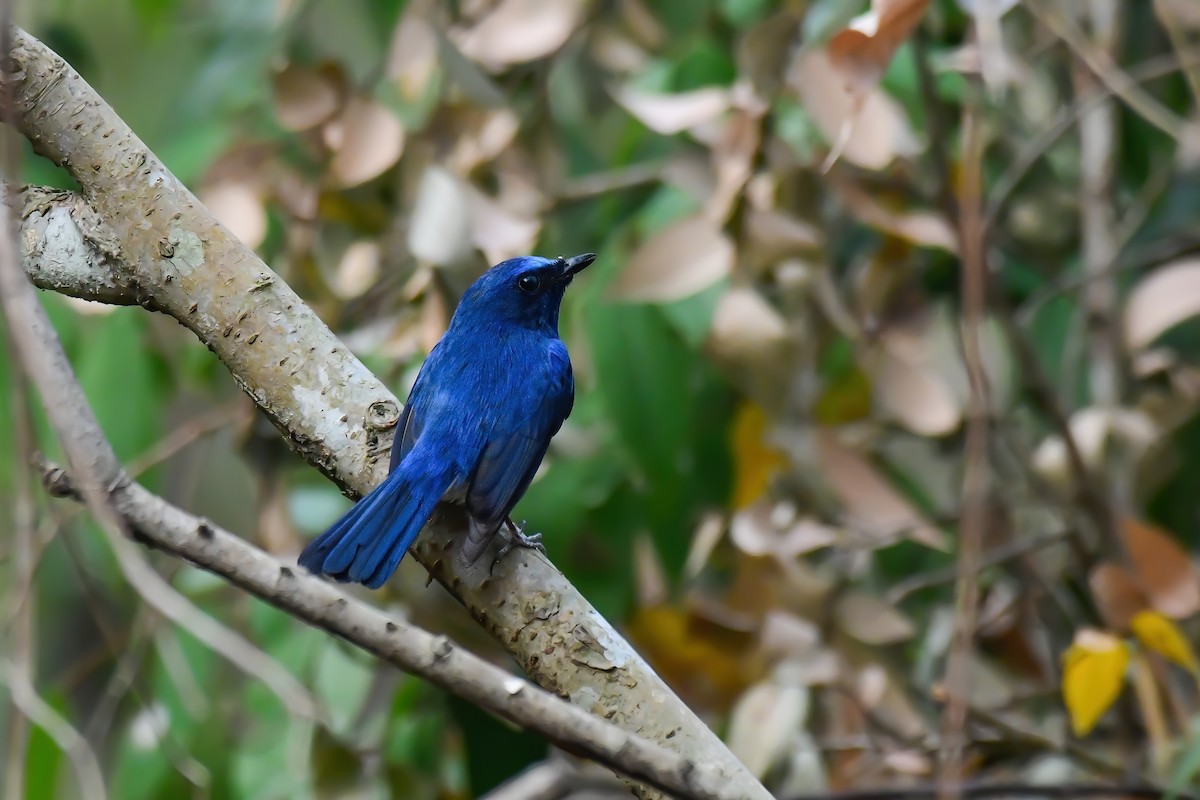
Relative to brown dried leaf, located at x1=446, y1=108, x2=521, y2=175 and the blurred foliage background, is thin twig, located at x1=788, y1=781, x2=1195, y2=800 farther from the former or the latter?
brown dried leaf, located at x1=446, y1=108, x2=521, y2=175

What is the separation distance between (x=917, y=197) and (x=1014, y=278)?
0.91m

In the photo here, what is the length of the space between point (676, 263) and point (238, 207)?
1094 mm

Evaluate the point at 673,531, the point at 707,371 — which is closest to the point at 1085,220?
the point at 707,371

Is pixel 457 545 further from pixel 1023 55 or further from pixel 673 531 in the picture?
pixel 1023 55

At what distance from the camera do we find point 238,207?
3.18m

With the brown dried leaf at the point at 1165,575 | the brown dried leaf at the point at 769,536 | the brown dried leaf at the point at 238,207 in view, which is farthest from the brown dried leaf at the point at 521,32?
the brown dried leaf at the point at 1165,575

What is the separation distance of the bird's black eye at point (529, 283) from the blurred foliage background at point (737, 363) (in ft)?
0.24

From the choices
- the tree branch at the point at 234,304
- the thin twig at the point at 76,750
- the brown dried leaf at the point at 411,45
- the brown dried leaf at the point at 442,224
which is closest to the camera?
the thin twig at the point at 76,750

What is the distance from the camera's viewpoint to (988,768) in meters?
3.49

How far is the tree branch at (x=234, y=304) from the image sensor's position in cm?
191

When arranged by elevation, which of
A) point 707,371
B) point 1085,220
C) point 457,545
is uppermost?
point 457,545

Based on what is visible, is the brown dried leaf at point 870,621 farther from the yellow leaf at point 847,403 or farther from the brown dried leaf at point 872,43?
the brown dried leaf at point 872,43

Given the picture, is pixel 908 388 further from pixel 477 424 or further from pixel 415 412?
pixel 415 412

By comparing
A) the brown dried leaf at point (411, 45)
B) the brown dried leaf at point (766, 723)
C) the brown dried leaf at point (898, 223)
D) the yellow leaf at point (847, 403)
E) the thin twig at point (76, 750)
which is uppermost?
the brown dried leaf at point (411, 45)
